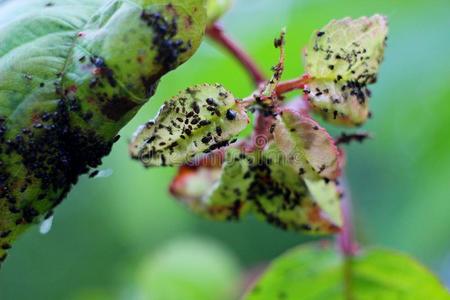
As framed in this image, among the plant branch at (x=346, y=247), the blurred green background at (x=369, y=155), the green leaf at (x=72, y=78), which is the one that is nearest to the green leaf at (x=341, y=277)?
the plant branch at (x=346, y=247)

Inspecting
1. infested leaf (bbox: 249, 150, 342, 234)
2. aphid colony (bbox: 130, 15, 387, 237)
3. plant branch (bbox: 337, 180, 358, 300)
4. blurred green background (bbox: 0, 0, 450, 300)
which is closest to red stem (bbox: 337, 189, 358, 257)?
plant branch (bbox: 337, 180, 358, 300)

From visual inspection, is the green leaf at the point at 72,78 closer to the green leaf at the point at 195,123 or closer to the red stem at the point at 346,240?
the green leaf at the point at 195,123

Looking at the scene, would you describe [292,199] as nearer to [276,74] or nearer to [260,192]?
[260,192]

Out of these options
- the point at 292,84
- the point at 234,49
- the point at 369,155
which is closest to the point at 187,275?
the point at 369,155

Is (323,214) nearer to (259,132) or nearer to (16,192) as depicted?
(259,132)

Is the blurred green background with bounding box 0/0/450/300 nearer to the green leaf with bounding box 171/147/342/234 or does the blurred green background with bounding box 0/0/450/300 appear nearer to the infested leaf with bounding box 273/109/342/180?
the green leaf with bounding box 171/147/342/234

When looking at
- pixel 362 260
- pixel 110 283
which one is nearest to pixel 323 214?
pixel 362 260
